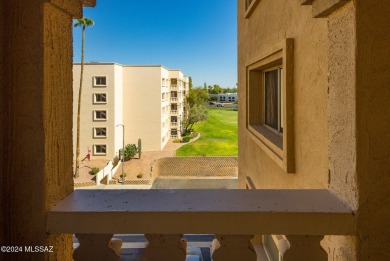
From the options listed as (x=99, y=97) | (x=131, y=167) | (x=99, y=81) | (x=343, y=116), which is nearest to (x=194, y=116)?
(x=99, y=97)

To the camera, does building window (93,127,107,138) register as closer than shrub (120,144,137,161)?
No

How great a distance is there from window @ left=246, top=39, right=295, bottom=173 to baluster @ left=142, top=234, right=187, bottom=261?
2.42 metres

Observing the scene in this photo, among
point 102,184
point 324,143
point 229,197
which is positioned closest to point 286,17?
point 324,143

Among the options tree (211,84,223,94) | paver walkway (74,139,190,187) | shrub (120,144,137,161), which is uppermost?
tree (211,84,223,94)

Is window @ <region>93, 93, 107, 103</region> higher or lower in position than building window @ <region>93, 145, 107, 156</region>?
higher

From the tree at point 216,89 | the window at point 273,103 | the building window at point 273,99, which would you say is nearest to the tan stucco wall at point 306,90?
the window at point 273,103

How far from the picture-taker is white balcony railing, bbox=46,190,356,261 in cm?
141

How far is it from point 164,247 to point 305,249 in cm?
64

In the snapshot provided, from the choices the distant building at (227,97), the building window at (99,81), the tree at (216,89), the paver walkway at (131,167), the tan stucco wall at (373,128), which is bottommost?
the paver walkway at (131,167)

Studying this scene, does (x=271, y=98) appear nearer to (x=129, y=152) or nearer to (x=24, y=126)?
(x=24, y=126)

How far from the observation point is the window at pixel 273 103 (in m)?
3.70

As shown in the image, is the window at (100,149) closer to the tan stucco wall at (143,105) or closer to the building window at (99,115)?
the building window at (99,115)

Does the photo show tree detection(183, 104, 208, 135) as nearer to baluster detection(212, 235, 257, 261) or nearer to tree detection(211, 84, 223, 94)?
baluster detection(212, 235, 257, 261)

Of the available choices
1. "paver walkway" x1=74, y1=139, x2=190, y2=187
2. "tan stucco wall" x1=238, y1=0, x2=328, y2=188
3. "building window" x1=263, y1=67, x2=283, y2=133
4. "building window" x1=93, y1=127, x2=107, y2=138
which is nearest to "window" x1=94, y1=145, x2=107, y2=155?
"building window" x1=93, y1=127, x2=107, y2=138
